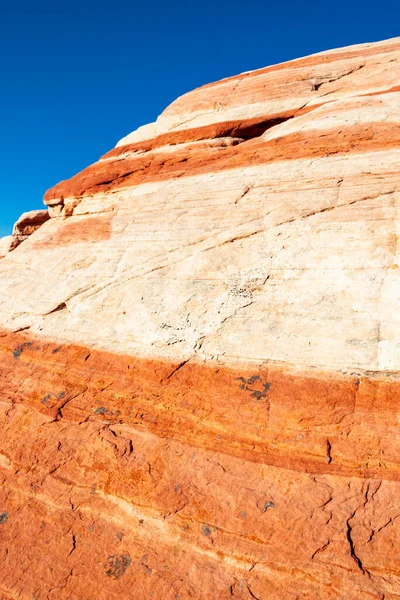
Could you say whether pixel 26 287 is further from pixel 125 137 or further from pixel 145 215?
pixel 125 137

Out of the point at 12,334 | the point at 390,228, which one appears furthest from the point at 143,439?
the point at 390,228

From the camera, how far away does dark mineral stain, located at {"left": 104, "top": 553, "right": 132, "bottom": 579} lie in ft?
19.0

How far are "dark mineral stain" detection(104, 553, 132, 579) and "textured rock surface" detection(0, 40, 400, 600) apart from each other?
42mm

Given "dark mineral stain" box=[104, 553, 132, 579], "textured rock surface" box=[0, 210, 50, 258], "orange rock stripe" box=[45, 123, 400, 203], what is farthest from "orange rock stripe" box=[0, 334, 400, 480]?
"textured rock surface" box=[0, 210, 50, 258]

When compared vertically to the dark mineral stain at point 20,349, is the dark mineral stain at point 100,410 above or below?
below

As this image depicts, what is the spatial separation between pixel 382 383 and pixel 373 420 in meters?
0.74

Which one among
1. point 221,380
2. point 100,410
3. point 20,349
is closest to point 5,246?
point 20,349

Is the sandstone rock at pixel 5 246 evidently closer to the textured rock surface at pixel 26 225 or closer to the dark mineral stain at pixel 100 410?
the textured rock surface at pixel 26 225

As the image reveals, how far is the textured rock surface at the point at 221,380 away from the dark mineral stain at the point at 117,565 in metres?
0.04

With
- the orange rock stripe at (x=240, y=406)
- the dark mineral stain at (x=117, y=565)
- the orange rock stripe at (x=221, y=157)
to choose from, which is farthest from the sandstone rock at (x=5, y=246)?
the dark mineral stain at (x=117, y=565)

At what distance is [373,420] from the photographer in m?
6.60

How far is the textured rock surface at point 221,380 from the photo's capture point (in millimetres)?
5730

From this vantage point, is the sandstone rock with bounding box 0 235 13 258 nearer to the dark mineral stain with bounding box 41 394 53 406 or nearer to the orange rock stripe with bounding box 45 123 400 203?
the orange rock stripe with bounding box 45 123 400 203

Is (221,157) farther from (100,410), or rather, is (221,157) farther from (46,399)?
(46,399)
